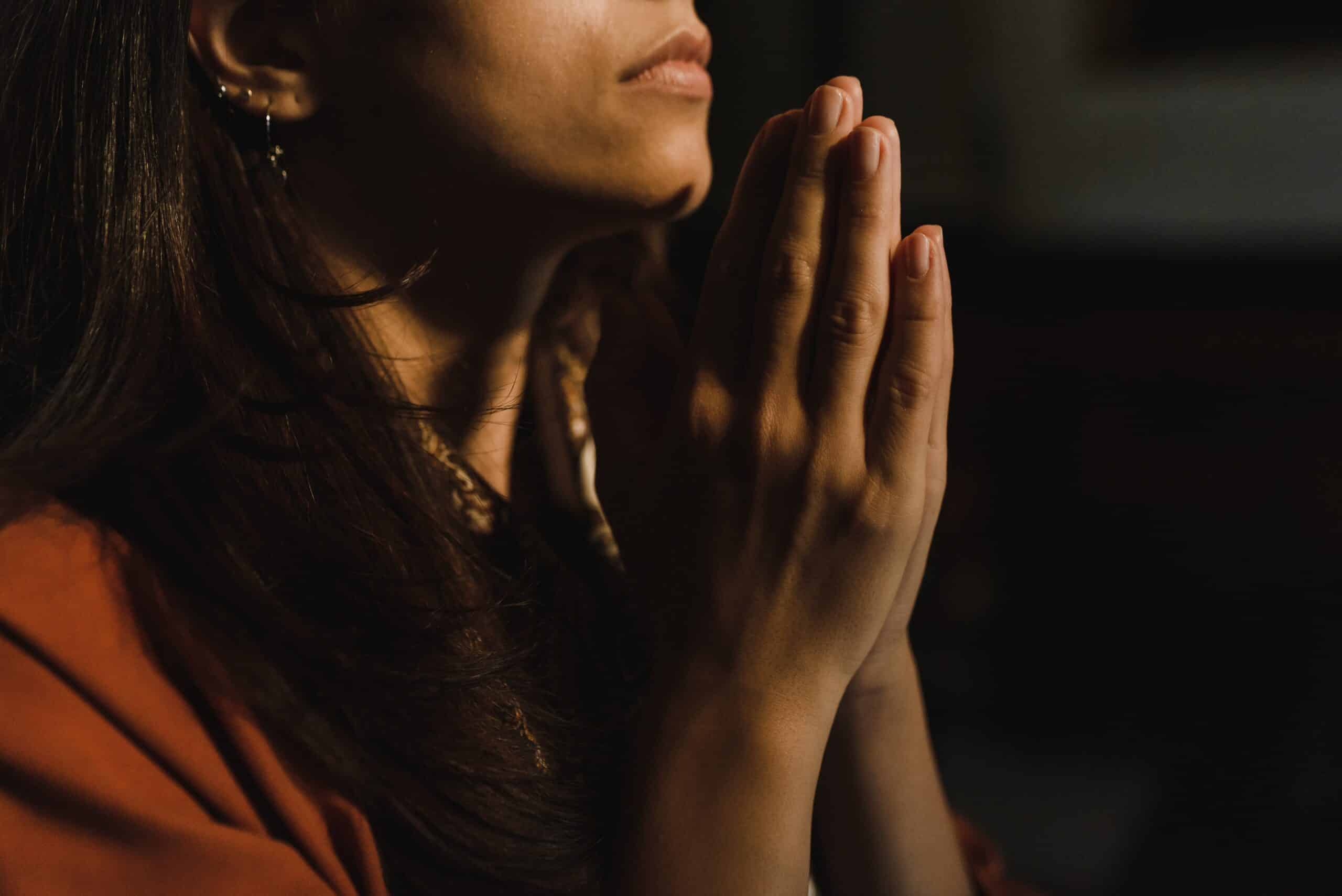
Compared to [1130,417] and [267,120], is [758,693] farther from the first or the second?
[1130,417]

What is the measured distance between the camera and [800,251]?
0.58 metres

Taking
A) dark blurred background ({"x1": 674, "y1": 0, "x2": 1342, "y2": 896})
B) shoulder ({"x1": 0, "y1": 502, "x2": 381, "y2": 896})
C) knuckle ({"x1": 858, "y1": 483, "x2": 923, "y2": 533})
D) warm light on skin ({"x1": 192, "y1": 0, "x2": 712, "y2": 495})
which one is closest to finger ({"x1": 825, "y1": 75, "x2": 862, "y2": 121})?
warm light on skin ({"x1": 192, "y1": 0, "x2": 712, "y2": 495})

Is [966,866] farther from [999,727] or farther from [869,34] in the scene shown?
[869,34]

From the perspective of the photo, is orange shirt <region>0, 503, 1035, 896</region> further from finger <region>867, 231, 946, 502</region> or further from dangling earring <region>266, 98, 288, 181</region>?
finger <region>867, 231, 946, 502</region>

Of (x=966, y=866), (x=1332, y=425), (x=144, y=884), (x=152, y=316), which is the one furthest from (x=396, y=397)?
(x=1332, y=425)

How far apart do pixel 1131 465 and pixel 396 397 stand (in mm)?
1391

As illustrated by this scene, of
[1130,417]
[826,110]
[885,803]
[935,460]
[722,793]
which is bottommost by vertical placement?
[1130,417]

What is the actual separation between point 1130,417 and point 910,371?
4.17ft

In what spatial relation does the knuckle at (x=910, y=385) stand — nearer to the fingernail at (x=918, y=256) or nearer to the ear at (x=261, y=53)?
the fingernail at (x=918, y=256)

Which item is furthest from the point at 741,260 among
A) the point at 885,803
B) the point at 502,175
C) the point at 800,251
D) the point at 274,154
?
the point at 885,803

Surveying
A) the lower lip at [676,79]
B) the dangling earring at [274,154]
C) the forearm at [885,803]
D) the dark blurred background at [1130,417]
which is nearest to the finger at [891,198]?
the lower lip at [676,79]

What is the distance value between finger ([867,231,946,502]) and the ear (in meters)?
0.37

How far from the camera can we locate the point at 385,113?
61 cm

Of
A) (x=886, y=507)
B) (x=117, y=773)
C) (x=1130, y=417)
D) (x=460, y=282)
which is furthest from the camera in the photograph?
(x=1130, y=417)
